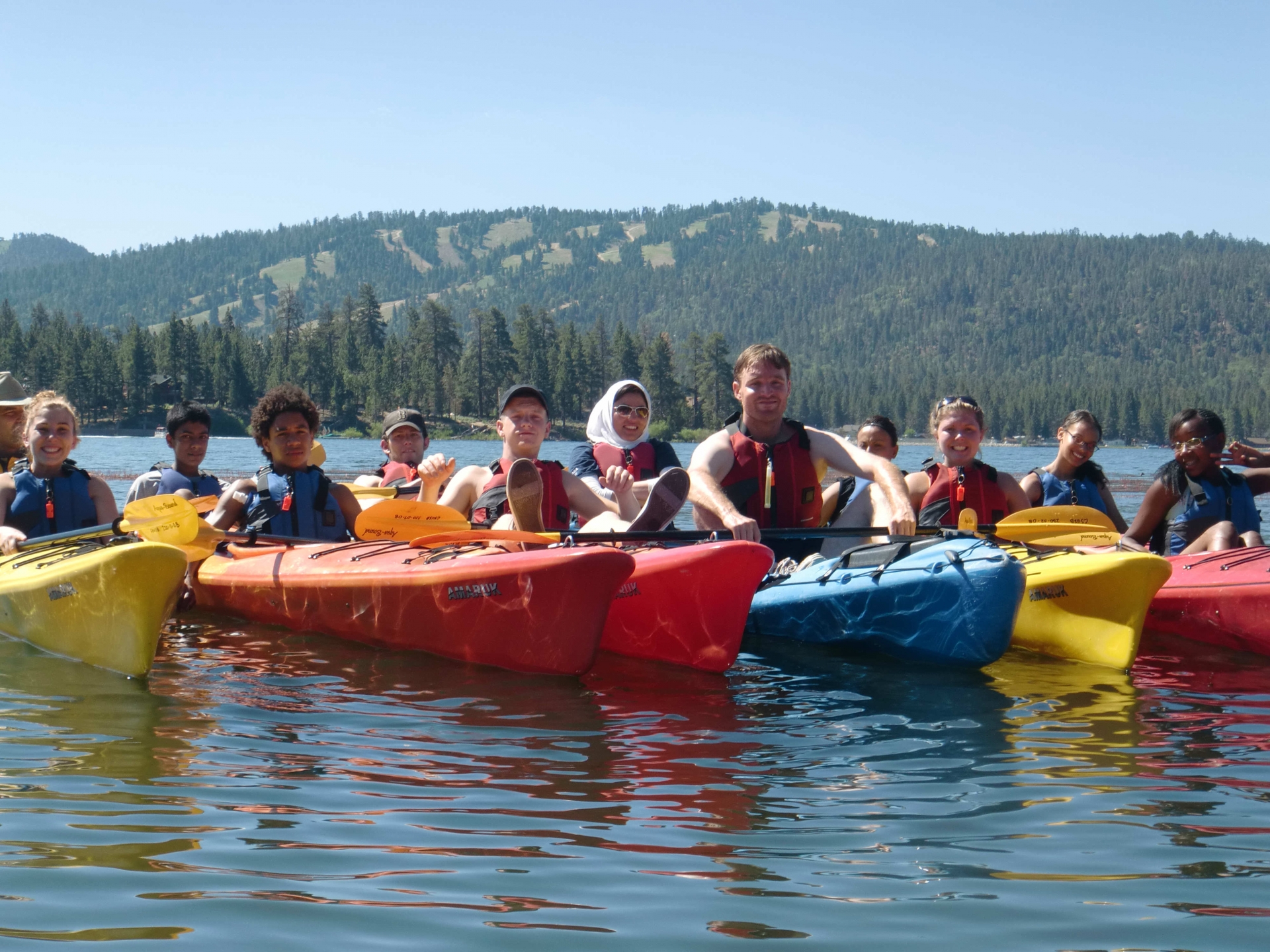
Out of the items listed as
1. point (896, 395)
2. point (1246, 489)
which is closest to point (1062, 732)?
point (1246, 489)

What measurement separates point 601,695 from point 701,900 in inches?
112

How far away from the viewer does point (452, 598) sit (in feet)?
21.6

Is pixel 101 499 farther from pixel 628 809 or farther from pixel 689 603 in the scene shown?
pixel 628 809

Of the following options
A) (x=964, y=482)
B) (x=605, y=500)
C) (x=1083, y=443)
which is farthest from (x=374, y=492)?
(x=1083, y=443)

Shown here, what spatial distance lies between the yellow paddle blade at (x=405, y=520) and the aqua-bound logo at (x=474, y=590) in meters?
0.79

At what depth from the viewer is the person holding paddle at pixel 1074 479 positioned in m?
9.46

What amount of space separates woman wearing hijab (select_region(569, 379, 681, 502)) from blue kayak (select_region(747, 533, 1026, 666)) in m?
1.89

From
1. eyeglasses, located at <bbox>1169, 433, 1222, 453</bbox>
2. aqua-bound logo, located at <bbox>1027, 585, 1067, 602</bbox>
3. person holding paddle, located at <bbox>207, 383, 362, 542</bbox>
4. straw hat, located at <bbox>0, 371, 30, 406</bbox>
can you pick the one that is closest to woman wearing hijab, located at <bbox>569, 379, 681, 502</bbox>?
person holding paddle, located at <bbox>207, 383, 362, 542</bbox>

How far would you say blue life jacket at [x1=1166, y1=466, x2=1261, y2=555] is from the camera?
343 inches

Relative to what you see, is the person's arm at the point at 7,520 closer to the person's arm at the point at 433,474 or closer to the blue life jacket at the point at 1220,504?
the person's arm at the point at 433,474

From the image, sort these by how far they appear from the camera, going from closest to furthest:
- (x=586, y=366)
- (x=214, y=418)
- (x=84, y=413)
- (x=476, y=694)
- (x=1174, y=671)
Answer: (x=476, y=694) < (x=1174, y=671) < (x=214, y=418) < (x=84, y=413) < (x=586, y=366)

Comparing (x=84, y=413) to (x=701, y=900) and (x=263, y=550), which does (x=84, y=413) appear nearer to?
(x=263, y=550)

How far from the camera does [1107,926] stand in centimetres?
316

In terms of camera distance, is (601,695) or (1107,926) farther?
(601,695)
